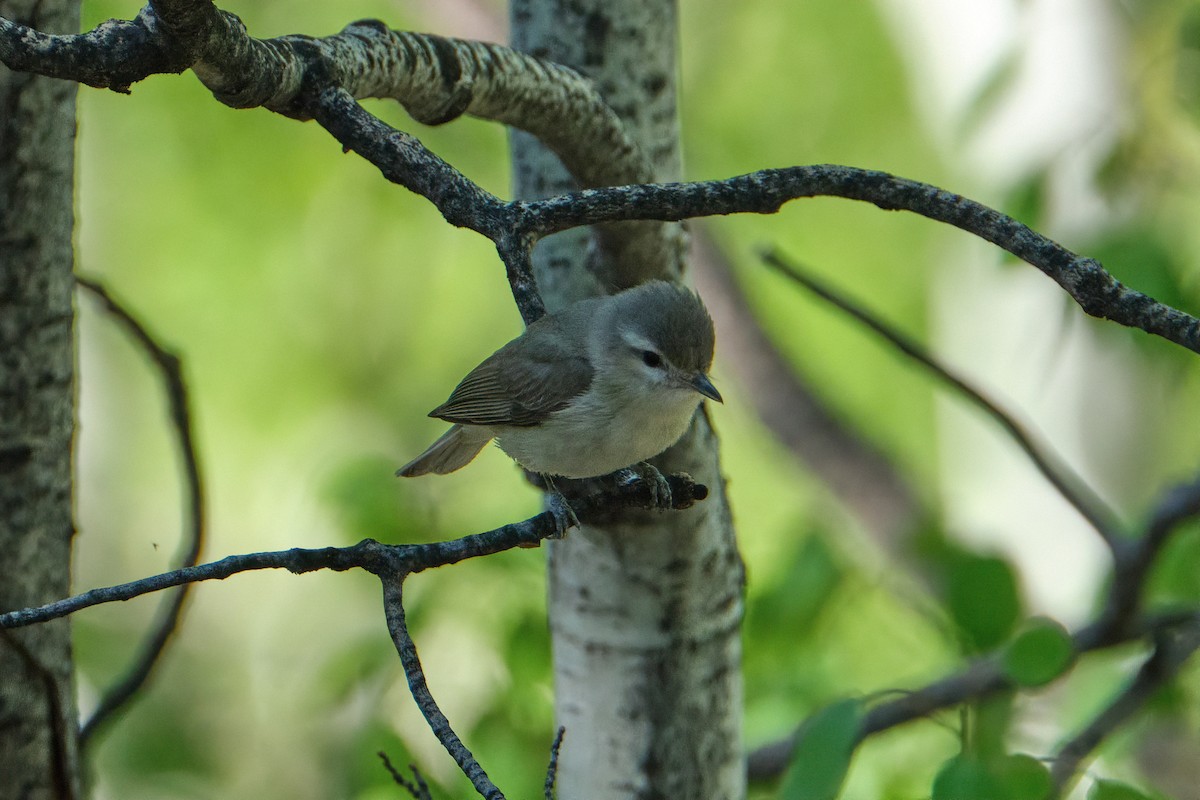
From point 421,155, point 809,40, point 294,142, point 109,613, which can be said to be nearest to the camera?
point 421,155

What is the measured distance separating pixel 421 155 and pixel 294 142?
445cm

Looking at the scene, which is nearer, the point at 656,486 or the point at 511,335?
the point at 656,486

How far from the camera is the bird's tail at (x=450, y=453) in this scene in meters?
2.94

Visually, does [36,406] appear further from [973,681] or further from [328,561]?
[973,681]

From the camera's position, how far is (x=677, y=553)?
218 cm

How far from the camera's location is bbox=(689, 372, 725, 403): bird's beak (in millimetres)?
2510

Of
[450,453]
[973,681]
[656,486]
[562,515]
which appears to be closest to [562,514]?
[562,515]

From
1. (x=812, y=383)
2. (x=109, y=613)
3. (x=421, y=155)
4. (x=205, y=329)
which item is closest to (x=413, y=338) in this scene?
(x=205, y=329)

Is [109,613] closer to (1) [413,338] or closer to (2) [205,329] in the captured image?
(2) [205,329]

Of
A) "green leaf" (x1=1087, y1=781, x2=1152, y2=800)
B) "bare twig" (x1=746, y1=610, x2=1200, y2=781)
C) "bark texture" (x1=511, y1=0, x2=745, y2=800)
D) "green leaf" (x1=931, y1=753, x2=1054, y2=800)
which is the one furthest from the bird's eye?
"green leaf" (x1=1087, y1=781, x2=1152, y2=800)

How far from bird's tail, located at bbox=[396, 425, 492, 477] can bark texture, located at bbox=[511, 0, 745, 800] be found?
0.75m

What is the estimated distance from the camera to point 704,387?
254cm

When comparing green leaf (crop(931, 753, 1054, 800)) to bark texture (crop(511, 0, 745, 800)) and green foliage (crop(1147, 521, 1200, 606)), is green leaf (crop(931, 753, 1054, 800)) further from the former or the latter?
green foliage (crop(1147, 521, 1200, 606))

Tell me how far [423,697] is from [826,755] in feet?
2.64
